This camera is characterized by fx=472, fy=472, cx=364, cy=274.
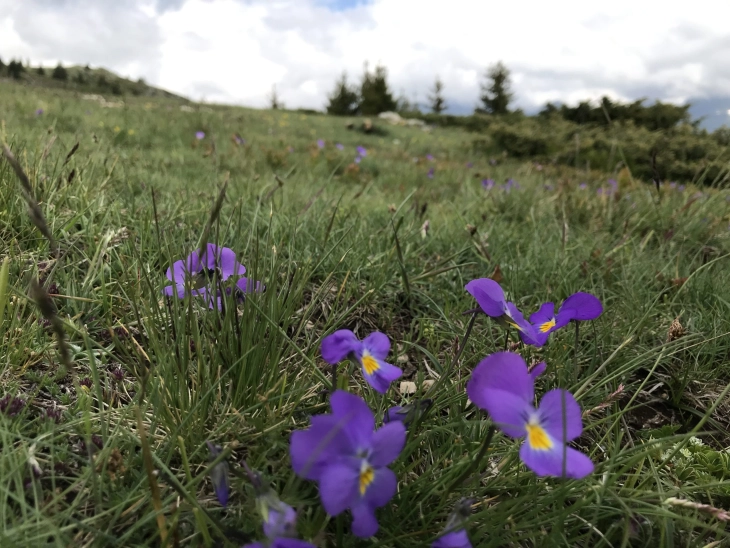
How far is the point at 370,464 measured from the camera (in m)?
0.76

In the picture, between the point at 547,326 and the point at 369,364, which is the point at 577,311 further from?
the point at 369,364

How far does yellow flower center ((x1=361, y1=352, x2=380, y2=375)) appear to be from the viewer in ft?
3.29

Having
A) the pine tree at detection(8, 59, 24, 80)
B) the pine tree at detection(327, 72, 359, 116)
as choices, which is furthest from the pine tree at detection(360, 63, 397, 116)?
the pine tree at detection(8, 59, 24, 80)

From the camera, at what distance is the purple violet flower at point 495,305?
1.04 metres

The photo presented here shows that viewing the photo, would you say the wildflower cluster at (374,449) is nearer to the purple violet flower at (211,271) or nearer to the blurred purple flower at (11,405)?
the purple violet flower at (211,271)

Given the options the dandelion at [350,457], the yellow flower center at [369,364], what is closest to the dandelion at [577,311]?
the yellow flower center at [369,364]

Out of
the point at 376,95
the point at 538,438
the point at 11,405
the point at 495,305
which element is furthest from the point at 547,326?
the point at 376,95

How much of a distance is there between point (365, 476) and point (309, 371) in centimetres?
59

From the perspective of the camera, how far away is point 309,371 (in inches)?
52.3

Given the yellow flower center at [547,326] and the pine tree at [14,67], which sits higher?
the pine tree at [14,67]

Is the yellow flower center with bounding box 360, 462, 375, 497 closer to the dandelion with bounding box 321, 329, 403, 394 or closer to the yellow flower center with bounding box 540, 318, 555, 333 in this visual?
the dandelion with bounding box 321, 329, 403, 394

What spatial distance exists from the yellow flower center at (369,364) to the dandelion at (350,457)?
9.7 inches

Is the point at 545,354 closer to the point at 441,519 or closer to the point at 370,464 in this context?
the point at 441,519

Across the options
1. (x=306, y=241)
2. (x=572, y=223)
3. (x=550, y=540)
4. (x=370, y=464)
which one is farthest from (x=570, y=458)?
(x=572, y=223)
